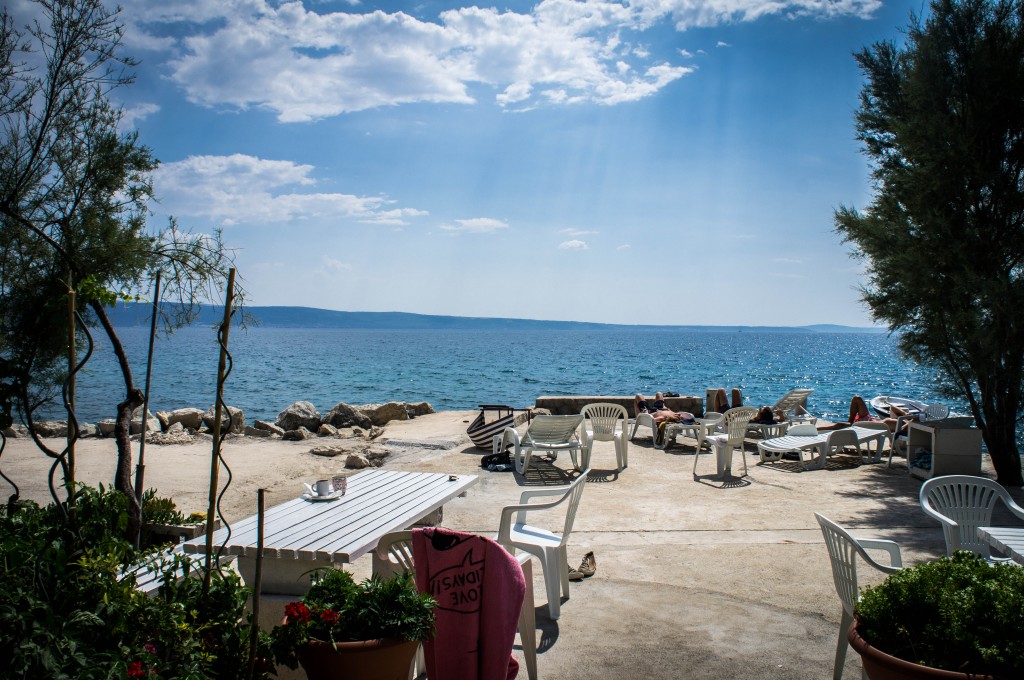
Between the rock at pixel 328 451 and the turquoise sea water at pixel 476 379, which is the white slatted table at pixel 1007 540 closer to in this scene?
the rock at pixel 328 451

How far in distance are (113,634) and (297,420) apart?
1557 centimetres

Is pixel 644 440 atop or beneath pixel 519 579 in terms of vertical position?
beneath

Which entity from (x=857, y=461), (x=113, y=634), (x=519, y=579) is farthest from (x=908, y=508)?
(x=113, y=634)

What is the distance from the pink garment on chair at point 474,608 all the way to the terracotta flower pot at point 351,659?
34 cm

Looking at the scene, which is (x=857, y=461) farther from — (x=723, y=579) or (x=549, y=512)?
(x=723, y=579)

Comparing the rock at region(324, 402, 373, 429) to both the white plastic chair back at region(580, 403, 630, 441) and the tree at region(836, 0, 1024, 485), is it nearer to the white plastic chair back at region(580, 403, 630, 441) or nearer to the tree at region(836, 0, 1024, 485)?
the white plastic chair back at region(580, 403, 630, 441)

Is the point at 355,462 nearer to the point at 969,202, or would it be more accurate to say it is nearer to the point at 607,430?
the point at 607,430

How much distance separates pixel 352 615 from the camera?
2660 millimetres

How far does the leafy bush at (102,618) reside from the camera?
2021 millimetres

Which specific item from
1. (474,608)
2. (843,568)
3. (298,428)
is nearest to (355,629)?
(474,608)

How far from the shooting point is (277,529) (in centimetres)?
363

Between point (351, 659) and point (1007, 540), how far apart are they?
3.22 meters

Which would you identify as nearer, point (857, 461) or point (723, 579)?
point (723, 579)

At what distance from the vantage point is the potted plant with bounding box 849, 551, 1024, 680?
7.07ft
